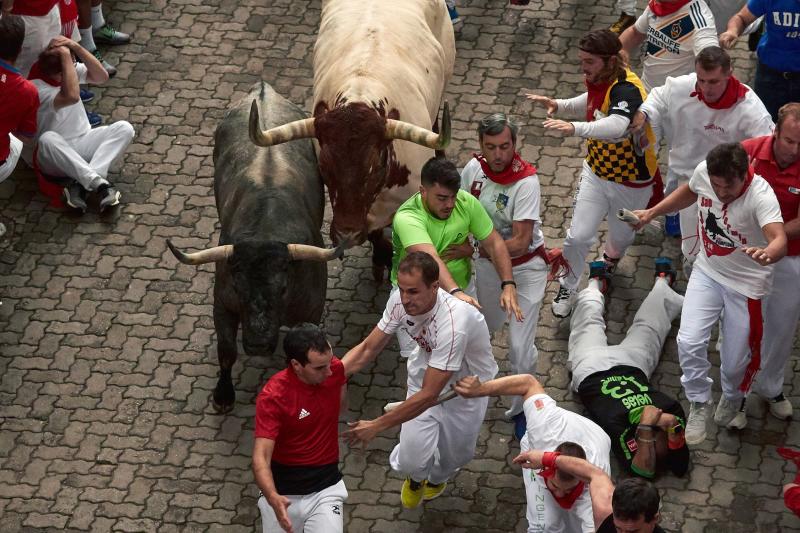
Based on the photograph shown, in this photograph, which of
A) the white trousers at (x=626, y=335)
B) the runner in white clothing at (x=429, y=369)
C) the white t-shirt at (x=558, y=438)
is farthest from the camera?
the white trousers at (x=626, y=335)

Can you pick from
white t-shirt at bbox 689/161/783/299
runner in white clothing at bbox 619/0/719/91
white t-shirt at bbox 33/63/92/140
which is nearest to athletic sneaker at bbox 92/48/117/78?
white t-shirt at bbox 33/63/92/140

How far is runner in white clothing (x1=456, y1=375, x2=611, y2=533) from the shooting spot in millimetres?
8461

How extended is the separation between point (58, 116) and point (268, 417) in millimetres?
5532

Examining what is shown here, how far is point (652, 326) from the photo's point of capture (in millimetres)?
10750

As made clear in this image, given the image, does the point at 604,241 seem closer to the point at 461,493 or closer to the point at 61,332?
the point at 461,493

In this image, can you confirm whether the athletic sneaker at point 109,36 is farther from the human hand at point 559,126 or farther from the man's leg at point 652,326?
the man's leg at point 652,326

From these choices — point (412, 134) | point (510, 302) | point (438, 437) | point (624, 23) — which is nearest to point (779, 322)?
point (510, 302)

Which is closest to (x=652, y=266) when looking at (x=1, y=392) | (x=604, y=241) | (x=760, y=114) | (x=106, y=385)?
(x=604, y=241)

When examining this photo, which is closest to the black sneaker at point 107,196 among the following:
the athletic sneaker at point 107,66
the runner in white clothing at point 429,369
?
the athletic sneaker at point 107,66

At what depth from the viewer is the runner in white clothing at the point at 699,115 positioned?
10.3 m

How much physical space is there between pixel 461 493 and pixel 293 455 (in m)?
1.85

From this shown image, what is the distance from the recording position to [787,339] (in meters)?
10.1

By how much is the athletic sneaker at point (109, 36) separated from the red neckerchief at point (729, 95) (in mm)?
6935

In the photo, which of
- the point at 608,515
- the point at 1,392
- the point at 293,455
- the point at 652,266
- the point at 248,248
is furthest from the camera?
the point at 652,266
